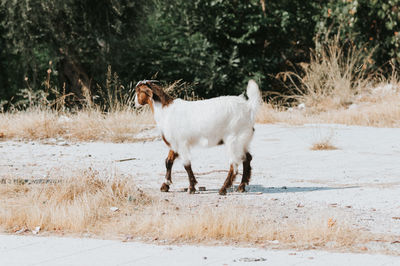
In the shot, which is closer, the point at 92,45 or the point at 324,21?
the point at 92,45

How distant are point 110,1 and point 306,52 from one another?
255 inches

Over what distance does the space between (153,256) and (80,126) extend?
7456 millimetres

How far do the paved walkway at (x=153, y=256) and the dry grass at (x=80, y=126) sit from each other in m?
6.45

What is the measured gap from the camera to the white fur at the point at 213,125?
703 cm

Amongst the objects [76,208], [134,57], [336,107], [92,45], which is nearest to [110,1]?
[92,45]

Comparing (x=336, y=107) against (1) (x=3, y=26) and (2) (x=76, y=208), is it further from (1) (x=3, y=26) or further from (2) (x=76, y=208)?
(2) (x=76, y=208)

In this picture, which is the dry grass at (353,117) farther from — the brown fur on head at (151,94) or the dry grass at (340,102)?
the brown fur on head at (151,94)

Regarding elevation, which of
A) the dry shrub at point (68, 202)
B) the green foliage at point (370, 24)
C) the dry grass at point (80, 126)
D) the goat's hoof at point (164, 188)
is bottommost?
the dry grass at point (80, 126)

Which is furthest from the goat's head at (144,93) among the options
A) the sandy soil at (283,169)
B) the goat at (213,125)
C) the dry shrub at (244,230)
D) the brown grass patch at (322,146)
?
the brown grass patch at (322,146)

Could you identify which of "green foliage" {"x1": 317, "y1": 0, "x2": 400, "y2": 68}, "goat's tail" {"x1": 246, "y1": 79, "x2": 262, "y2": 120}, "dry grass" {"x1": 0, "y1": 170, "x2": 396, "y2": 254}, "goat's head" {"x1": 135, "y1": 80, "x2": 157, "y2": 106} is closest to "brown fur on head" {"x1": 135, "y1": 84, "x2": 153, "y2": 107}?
"goat's head" {"x1": 135, "y1": 80, "x2": 157, "y2": 106}

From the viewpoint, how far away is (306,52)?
19859 millimetres

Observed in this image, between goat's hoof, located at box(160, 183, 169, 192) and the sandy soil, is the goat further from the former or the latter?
the sandy soil

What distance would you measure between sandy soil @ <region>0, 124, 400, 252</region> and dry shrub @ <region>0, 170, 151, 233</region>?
0.32 m

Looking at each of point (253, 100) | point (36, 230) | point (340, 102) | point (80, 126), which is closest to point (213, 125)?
point (253, 100)
